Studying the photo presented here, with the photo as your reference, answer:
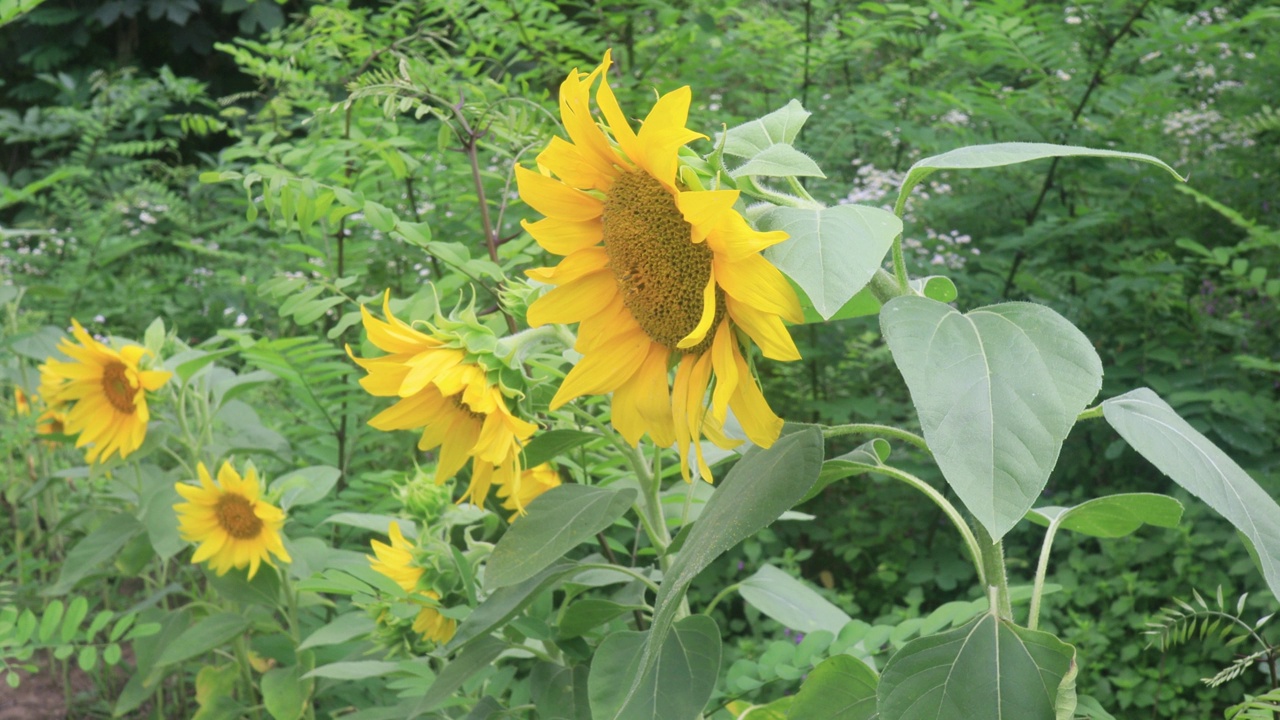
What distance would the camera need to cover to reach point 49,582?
220 centimetres

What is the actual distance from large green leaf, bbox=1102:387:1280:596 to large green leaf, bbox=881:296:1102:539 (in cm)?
10

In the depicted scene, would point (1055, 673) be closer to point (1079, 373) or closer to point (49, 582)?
point (1079, 373)

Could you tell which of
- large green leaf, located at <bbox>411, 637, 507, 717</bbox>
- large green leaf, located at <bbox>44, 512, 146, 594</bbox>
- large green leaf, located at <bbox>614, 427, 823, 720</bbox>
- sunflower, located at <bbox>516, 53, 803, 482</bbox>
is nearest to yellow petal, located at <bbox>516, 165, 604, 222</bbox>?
sunflower, located at <bbox>516, 53, 803, 482</bbox>

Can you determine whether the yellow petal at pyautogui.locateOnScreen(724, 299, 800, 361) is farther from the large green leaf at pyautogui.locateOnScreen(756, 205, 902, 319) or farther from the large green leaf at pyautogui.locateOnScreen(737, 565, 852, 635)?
the large green leaf at pyautogui.locateOnScreen(737, 565, 852, 635)

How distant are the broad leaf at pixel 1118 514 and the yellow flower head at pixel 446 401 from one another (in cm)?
42

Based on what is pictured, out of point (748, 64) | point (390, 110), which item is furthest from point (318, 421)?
point (748, 64)

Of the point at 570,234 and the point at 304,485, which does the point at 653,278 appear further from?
the point at 304,485

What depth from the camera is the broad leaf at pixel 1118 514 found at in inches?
31.6

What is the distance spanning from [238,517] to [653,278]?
3.03 feet

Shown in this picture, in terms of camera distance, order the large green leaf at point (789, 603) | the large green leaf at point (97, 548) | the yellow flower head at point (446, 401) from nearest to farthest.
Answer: the yellow flower head at point (446, 401) < the large green leaf at point (789, 603) < the large green leaf at point (97, 548)

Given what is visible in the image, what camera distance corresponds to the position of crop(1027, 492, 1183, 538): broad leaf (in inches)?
31.6

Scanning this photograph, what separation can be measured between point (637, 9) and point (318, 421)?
1292mm

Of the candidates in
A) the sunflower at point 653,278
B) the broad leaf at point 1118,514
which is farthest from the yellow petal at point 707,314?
the broad leaf at point 1118,514

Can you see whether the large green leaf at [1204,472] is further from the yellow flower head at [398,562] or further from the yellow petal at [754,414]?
the yellow flower head at [398,562]
